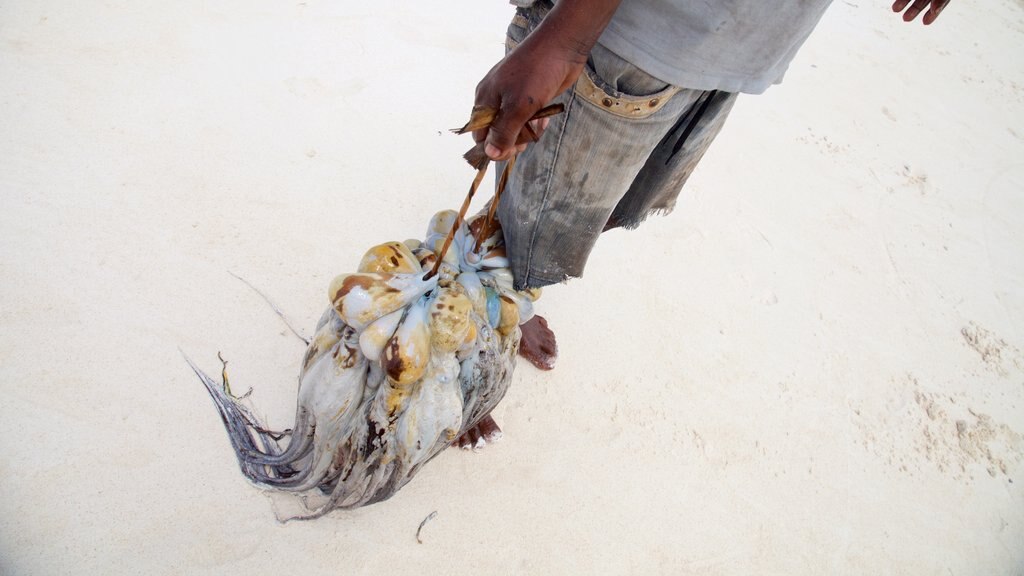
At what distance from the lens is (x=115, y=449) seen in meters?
1.27

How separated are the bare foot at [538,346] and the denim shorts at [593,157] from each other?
434 millimetres

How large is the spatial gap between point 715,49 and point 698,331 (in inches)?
47.1

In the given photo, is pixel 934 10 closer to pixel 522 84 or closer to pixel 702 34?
pixel 702 34

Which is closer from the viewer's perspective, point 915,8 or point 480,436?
point 915,8

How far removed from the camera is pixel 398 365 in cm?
91

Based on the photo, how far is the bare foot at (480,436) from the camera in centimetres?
142

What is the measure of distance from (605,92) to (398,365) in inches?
21.6

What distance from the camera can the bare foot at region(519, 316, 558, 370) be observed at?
5.23 ft

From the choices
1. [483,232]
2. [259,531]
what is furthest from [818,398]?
[259,531]

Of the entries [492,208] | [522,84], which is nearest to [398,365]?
[492,208]

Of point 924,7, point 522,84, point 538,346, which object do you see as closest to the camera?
point 522,84

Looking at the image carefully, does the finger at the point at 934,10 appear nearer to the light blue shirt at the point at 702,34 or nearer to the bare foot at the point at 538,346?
the light blue shirt at the point at 702,34

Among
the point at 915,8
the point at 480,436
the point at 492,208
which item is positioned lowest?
the point at 480,436

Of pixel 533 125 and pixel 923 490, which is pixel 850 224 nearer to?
pixel 923 490
